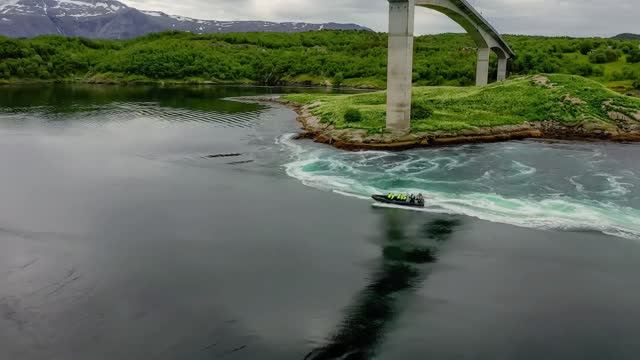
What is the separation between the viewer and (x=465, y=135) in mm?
71750

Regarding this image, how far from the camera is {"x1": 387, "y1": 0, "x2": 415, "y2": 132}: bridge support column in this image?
62219mm

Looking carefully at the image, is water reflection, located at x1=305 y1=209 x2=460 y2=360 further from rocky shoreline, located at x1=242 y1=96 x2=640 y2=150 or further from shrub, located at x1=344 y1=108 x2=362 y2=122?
shrub, located at x1=344 y1=108 x2=362 y2=122

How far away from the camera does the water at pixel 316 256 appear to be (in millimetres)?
24984

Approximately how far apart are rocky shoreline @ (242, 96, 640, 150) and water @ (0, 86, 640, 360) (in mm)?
3391

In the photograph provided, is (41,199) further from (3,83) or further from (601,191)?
(3,83)

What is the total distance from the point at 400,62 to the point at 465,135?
1480 centimetres

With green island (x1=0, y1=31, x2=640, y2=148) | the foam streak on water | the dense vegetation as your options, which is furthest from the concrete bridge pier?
the foam streak on water

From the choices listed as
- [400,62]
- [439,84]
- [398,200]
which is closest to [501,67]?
[439,84]

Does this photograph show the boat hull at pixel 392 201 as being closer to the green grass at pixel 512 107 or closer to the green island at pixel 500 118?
the green island at pixel 500 118

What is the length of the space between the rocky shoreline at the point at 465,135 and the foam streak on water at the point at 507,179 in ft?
7.87

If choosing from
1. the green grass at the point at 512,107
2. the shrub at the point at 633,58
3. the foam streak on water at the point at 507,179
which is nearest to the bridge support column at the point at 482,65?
the green grass at the point at 512,107

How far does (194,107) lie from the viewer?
113 metres

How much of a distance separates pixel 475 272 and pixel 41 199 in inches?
1434

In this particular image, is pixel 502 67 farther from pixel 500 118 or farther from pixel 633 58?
pixel 500 118
